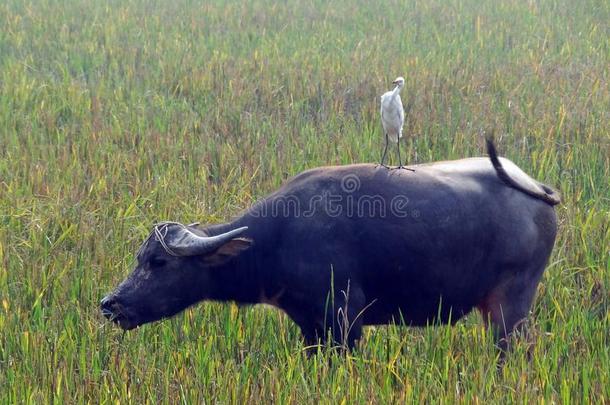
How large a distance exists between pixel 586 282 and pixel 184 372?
2107 millimetres

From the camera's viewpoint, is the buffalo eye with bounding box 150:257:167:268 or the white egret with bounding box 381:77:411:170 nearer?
the buffalo eye with bounding box 150:257:167:268

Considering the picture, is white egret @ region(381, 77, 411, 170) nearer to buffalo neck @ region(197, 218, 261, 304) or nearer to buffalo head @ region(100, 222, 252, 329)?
buffalo neck @ region(197, 218, 261, 304)

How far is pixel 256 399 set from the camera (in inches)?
125

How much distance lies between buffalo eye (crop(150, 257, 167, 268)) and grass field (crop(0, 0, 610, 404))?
0.31 m

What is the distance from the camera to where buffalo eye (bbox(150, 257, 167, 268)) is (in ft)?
12.8

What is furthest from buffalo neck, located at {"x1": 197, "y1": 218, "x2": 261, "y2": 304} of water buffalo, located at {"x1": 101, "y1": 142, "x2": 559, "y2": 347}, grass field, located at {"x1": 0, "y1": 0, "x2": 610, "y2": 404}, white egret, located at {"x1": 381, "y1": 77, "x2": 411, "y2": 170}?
white egret, located at {"x1": 381, "y1": 77, "x2": 411, "y2": 170}

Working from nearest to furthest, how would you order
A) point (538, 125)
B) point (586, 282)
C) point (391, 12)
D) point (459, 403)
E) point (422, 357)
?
point (459, 403) → point (422, 357) → point (586, 282) → point (538, 125) → point (391, 12)

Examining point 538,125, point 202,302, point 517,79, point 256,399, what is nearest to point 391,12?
point 517,79

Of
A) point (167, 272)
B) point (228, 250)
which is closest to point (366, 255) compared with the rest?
point (228, 250)

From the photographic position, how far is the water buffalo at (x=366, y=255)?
12.6 feet

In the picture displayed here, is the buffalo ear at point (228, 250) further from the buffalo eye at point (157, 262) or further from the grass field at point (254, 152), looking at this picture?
the grass field at point (254, 152)

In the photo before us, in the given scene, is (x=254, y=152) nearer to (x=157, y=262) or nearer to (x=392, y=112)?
(x=392, y=112)

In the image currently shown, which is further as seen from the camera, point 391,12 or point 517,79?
point 391,12

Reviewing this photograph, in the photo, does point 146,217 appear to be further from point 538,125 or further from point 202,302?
point 538,125
